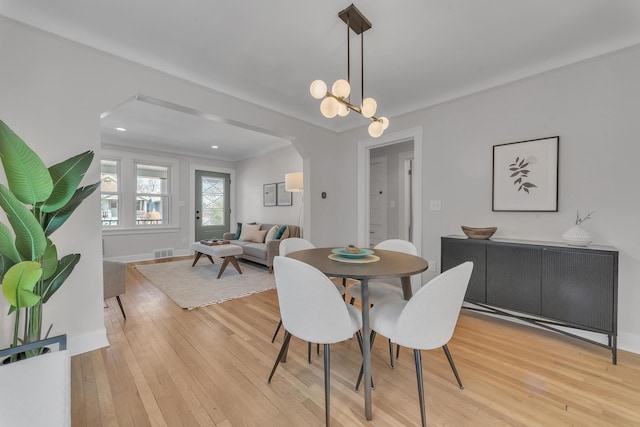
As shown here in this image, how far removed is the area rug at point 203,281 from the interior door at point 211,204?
1.55 m

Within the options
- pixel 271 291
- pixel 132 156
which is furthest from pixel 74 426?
pixel 132 156

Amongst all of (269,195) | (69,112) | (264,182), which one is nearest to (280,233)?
(269,195)

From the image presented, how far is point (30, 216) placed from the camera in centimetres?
129

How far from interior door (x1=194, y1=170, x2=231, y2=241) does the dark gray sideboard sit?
5548 millimetres

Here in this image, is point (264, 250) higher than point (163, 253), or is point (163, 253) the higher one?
point (264, 250)

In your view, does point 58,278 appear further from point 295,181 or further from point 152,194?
point 152,194

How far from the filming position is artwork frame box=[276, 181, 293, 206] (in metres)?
5.33

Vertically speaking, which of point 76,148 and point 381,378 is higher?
point 76,148

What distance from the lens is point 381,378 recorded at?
5.51ft

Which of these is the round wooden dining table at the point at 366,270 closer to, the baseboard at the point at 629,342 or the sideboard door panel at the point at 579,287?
the sideboard door panel at the point at 579,287

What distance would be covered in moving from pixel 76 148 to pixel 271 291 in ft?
7.81

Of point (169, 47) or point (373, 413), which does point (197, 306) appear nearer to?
point (373, 413)

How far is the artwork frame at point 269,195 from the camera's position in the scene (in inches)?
223

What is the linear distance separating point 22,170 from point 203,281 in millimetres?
2789
